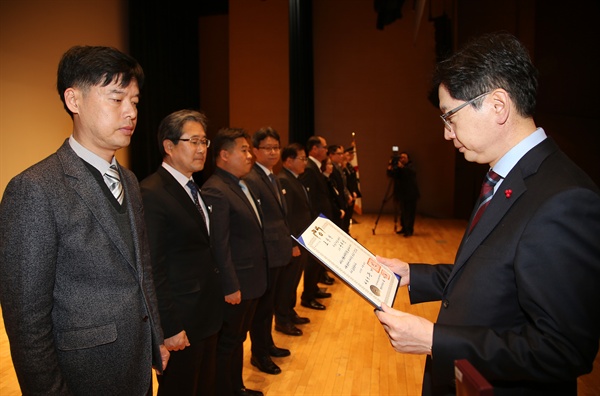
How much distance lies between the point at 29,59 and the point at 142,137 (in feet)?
7.23

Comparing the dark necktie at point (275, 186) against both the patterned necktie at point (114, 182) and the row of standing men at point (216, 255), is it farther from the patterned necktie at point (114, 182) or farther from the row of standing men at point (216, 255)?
the patterned necktie at point (114, 182)

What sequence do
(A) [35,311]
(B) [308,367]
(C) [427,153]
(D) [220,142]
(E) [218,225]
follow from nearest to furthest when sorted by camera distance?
(A) [35,311], (E) [218,225], (D) [220,142], (B) [308,367], (C) [427,153]

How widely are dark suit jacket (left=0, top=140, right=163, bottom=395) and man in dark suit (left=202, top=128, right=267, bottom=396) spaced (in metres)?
0.97

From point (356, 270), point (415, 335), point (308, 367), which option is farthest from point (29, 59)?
point (415, 335)

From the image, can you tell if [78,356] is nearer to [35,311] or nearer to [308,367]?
[35,311]

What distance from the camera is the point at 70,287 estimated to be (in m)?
1.22

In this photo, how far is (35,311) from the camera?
3.72ft

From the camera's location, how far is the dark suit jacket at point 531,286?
2.95 feet

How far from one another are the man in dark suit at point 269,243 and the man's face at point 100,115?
5.70 ft

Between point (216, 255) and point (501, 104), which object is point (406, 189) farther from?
point (501, 104)

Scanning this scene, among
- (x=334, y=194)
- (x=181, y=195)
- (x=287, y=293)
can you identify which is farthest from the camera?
(x=334, y=194)

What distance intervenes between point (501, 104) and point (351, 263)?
65 centimetres

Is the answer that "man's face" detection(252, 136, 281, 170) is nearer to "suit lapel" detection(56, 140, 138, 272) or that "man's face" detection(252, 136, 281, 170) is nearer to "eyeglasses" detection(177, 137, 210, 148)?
"eyeglasses" detection(177, 137, 210, 148)

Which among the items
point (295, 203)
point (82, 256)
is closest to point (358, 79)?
point (295, 203)
